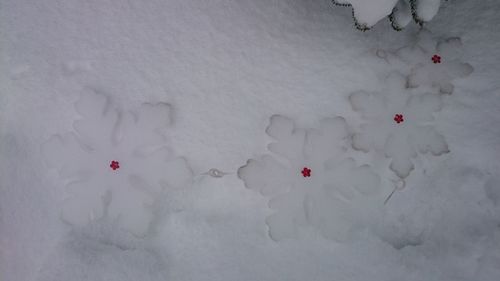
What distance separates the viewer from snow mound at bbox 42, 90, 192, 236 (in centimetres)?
112

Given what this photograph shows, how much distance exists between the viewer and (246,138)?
44.9 inches

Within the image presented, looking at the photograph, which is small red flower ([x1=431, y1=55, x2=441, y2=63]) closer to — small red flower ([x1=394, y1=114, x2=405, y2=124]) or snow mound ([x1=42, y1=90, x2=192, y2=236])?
small red flower ([x1=394, y1=114, x2=405, y2=124])

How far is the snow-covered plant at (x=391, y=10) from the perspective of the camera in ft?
3.02

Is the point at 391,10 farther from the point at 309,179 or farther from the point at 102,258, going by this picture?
the point at 102,258

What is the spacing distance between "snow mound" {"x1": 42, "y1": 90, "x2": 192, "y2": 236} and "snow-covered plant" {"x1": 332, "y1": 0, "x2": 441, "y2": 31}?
0.44m

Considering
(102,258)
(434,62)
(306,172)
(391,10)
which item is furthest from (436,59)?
(102,258)

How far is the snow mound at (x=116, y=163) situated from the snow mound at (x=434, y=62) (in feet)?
1.76

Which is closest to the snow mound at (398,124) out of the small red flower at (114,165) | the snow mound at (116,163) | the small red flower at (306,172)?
the small red flower at (306,172)

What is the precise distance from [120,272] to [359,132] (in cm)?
60

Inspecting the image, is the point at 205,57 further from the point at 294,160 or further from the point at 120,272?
the point at 120,272

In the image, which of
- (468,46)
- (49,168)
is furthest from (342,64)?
(49,168)

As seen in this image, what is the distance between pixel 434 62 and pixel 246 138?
45 centimetres

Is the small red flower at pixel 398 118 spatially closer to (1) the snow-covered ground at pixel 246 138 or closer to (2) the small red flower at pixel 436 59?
(1) the snow-covered ground at pixel 246 138

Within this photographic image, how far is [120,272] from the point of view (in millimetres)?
1133
